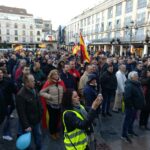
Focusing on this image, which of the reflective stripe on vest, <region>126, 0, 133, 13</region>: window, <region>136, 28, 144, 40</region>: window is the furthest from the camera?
<region>126, 0, 133, 13</region>: window

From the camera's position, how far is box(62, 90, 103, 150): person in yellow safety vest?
111 inches

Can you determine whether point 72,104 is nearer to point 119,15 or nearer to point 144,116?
point 144,116

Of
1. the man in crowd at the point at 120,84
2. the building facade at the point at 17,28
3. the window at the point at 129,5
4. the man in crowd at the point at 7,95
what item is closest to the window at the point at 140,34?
the window at the point at 129,5

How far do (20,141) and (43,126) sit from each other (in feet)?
8.32

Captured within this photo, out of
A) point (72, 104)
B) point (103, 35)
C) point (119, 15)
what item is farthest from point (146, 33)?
point (72, 104)

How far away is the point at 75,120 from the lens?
9.36 feet

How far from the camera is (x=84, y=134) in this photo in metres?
3.05

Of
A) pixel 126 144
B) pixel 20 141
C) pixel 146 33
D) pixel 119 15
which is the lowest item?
pixel 126 144

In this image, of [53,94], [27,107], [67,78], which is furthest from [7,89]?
[67,78]

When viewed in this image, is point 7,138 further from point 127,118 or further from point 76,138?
point 127,118

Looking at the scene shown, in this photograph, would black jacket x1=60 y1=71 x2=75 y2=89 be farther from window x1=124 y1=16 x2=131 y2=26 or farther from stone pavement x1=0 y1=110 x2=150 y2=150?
window x1=124 y1=16 x2=131 y2=26

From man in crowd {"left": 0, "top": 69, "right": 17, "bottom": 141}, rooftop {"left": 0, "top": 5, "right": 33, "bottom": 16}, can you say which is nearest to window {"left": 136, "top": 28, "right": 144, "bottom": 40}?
man in crowd {"left": 0, "top": 69, "right": 17, "bottom": 141}

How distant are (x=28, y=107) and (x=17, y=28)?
8611 centimetres

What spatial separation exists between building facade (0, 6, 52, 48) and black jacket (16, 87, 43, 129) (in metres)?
77.2
